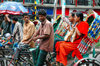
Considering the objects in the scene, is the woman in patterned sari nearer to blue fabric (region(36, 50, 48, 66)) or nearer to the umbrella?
blue fabric (region(36, 50, 48, 66))

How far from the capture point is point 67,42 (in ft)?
19.1

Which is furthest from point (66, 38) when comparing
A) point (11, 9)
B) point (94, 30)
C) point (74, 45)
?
point (11, 9)

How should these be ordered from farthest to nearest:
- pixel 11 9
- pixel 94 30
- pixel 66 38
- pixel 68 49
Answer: pixel 11 9 → pixel 66 38 → pixel 68 49 → pixel 94 30

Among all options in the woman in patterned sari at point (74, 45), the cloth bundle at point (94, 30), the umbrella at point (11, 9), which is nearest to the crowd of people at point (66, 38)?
the woman in patterned sari at point (74, 45)

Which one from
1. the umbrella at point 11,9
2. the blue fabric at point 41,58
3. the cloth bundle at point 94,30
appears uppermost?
A: the cloth bundle at point 94,30

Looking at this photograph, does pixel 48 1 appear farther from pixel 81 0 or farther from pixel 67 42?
pixel 67 42

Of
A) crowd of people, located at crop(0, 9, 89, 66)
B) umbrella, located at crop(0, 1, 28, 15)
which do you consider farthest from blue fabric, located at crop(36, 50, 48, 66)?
umbrella, located at crop(0, 1, 28, 15)

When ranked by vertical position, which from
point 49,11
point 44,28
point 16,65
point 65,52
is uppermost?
point 44,28

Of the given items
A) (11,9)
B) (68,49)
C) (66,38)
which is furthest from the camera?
(11,9)

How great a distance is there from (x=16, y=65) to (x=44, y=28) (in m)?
1.32

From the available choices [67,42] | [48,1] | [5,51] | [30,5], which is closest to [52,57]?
[67,42]

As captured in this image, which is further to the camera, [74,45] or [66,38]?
[66,38]

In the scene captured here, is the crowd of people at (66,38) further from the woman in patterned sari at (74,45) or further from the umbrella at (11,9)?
the umbrella at (11,9)

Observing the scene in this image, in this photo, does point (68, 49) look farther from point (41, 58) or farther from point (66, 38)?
point (41, 58)
